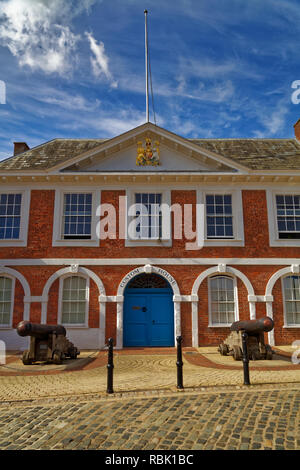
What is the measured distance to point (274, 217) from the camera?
13.9 m

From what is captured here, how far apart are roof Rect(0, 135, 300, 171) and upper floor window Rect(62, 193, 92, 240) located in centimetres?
165

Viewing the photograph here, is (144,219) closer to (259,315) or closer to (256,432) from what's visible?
(259,315)

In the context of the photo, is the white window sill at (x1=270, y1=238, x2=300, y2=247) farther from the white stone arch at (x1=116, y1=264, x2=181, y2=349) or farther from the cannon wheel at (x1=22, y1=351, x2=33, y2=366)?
the cannon wheel at (x1=22, y1=351, x2=33, y2=366)

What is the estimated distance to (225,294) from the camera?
528 inches

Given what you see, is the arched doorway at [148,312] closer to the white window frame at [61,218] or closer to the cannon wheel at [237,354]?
the white window frame at [61,218]

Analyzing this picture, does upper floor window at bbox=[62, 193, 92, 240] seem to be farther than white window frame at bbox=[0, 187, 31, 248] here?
Yes

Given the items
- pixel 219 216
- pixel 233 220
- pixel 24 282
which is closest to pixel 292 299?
pixel 233 220

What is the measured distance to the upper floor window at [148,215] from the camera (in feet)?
45.4

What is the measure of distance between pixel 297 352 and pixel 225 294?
3.26 m

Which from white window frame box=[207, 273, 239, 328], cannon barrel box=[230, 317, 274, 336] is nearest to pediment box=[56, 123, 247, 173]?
white window frame box=[207, 273, 239, 328]

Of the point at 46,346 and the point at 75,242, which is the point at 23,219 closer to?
the point at 75,242

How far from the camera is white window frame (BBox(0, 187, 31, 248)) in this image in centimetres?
1361

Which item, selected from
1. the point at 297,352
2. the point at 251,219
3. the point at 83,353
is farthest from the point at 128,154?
the point at 297,352

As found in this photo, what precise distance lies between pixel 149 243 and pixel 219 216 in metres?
3.22
